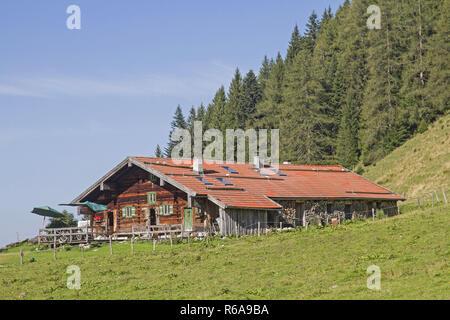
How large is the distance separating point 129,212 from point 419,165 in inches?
1405

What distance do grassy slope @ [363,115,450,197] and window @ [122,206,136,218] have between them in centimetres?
2873

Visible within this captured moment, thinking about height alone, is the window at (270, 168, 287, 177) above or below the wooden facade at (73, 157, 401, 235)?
above

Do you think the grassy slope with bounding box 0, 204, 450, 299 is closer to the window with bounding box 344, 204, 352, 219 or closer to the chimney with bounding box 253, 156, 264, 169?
the window with bounding box 344, 204, 352, 219

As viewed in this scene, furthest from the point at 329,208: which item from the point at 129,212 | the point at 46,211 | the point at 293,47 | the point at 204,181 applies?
the point at 293,47

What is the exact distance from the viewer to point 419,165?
225 ft

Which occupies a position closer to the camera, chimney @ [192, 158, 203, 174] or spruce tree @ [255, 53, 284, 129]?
chimney @ [192, 158, 203, 174]

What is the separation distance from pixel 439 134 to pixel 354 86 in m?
25.9

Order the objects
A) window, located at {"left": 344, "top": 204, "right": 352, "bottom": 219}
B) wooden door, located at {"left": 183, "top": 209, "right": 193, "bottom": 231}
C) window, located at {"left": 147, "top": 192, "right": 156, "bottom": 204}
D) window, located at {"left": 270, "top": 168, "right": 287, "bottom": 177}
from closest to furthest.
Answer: wooden door, located at {"left": 183, "top": 209, "right": 193, "bottom": 231}
window, located at {"left": 147, "top": 192, "right": 156, "bottom": 204}
window, located at {"left": 344, "top": 204, "right": 352, "bottom": 219}
window, located at {"left": 270, "top": 168, "right": 287, "bottom": 177}

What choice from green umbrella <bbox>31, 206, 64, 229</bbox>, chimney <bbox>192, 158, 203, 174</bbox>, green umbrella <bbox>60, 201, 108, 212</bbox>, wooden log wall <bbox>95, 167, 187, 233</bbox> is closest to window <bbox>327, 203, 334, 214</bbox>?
chimney <bbox>192, 158, 203, 174</bbox>

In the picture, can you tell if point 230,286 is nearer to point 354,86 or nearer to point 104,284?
→ point 104,284

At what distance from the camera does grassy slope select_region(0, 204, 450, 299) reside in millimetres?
21312

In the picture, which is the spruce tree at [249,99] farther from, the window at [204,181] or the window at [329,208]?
the window at [204,181]

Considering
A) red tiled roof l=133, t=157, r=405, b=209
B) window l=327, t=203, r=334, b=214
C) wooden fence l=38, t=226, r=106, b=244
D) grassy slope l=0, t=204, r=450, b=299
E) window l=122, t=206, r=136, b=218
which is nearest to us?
grassy slope l=0, t=204, r=450, b=299

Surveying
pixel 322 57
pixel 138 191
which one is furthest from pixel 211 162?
pixel 322 57
